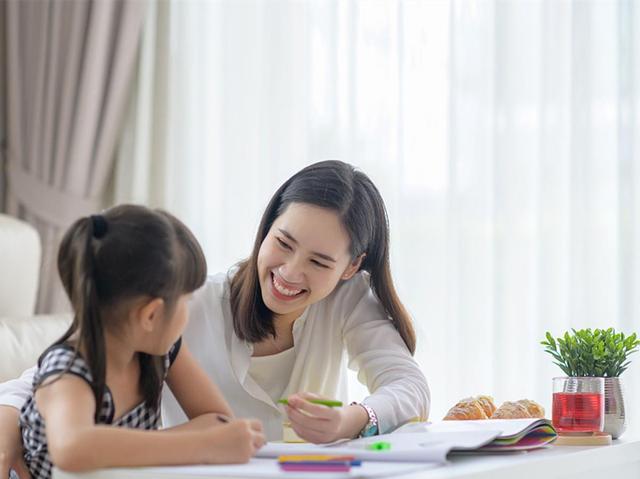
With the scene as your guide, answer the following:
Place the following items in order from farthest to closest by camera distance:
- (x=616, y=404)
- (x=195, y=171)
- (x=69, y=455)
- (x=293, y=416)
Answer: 1. (x=195, y=171)
2. (x=616, y=404)
3. (x=293, y=416)
4. (x=69, y=455)

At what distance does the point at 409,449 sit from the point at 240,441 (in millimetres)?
202

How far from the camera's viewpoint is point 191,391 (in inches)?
57.1

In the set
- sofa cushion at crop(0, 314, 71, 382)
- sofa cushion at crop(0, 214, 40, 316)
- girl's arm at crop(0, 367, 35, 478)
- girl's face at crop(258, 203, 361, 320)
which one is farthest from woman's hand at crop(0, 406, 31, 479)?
sofa cushion at crop(0, 214, 40, 316)

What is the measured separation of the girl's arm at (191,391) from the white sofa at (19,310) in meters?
0.72

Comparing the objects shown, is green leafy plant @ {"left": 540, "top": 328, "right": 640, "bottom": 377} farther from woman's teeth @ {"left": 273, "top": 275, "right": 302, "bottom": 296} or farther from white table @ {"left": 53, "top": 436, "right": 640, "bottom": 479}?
woman's teeth @ {"left": 273, "top": 275, "right": 302, "bottom": 296}

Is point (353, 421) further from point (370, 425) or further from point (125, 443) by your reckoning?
point (125, 443)

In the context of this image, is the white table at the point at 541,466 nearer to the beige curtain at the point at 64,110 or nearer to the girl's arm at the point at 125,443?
the girl's arm at the point at 125,443

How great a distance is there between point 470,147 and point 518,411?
103cm

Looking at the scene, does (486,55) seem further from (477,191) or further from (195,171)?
(195,171)

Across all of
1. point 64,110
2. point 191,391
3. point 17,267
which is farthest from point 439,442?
point 64,110

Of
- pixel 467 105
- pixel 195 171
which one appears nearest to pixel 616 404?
pixel 467 105

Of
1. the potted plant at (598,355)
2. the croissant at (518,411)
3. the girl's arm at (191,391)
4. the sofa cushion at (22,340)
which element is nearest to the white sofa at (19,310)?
the sofa cushion at (22,340)

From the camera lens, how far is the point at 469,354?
2543 millimetres

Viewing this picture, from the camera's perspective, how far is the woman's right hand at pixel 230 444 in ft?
3.83
